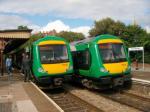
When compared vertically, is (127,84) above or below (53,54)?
below

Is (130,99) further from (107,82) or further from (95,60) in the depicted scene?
(95,60)

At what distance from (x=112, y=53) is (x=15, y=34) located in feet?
49.3

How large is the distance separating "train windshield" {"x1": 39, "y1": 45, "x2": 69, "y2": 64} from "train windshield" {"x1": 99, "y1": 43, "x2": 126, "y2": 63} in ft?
7.33

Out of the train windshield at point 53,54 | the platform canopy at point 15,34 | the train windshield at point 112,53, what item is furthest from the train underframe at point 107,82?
the platform canopy at point 15,34

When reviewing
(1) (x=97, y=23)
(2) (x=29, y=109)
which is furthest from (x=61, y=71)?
(1) (x=97, y=23)

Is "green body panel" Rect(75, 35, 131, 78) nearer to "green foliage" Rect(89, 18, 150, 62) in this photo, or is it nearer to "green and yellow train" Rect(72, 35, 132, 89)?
"green and yellow train" Rect(72, 35, 132, 89)

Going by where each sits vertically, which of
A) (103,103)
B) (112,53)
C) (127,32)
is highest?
(127,32)

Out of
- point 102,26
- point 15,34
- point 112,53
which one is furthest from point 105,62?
point 102,26

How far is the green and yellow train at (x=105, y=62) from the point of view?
18.4m

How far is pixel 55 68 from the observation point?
1942cm

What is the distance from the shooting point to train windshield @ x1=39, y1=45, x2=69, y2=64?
19.5 m

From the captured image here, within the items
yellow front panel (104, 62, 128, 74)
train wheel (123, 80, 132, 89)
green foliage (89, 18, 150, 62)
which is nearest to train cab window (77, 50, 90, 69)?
yellow front panel (104, 62, 128, 74)

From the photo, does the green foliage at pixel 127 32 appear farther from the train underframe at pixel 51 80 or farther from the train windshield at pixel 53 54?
the train underframe at pixel 51 80

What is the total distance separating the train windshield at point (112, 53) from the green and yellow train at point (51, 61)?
7.04 feet
